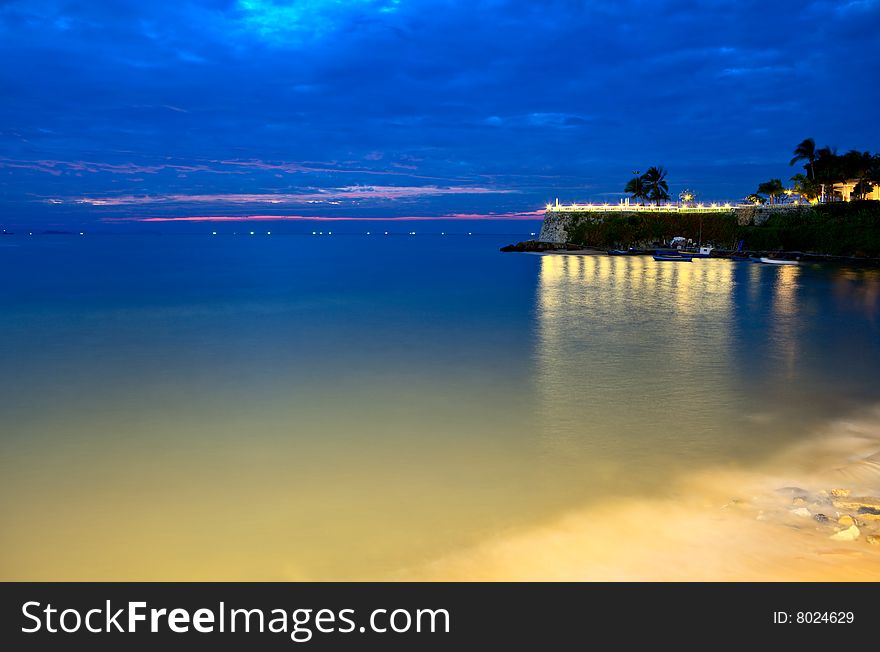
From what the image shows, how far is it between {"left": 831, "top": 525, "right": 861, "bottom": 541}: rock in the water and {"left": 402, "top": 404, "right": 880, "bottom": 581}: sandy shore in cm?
1

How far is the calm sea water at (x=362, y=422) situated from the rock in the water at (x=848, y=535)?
241 centimetres

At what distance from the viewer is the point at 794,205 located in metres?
85.4

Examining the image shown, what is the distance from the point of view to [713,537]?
7867 mm

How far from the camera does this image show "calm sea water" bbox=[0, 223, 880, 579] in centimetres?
837

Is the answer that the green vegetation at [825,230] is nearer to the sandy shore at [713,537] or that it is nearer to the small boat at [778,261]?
the small boat at [778,261]

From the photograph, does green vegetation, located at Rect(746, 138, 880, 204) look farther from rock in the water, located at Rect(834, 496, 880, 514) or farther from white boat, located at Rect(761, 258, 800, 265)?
rock in the water, located at Rect(834, 496, 880, 514)

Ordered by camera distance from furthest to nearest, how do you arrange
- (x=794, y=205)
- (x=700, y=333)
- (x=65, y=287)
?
(x=794, y=205), (x=65, y=287), (x=700, y=333)

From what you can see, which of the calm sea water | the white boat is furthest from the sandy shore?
the white boat

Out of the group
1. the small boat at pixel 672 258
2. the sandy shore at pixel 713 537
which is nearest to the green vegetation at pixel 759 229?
the small boat at pixel 672 258

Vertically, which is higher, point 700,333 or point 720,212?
point 720,212

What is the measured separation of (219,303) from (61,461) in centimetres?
2843
